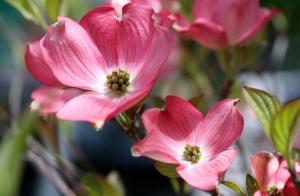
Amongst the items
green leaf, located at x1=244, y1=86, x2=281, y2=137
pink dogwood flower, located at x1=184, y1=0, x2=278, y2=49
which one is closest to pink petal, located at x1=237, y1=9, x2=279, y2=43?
pink dogwood flower, located at x1=184, y1=0, x2=278, y2=49

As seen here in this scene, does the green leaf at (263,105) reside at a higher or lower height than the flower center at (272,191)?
higher

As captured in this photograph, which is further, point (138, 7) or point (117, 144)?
point (117, 144)

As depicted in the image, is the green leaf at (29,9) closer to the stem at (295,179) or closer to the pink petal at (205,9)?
the pink petal at (205,9)

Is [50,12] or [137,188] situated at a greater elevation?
[50,12]

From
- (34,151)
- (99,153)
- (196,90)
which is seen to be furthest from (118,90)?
(99,153)

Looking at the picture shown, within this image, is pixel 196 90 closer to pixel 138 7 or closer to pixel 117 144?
pixel 138 7

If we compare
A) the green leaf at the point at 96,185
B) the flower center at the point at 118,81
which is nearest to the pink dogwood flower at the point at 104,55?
the flower center at the point at 118,81
